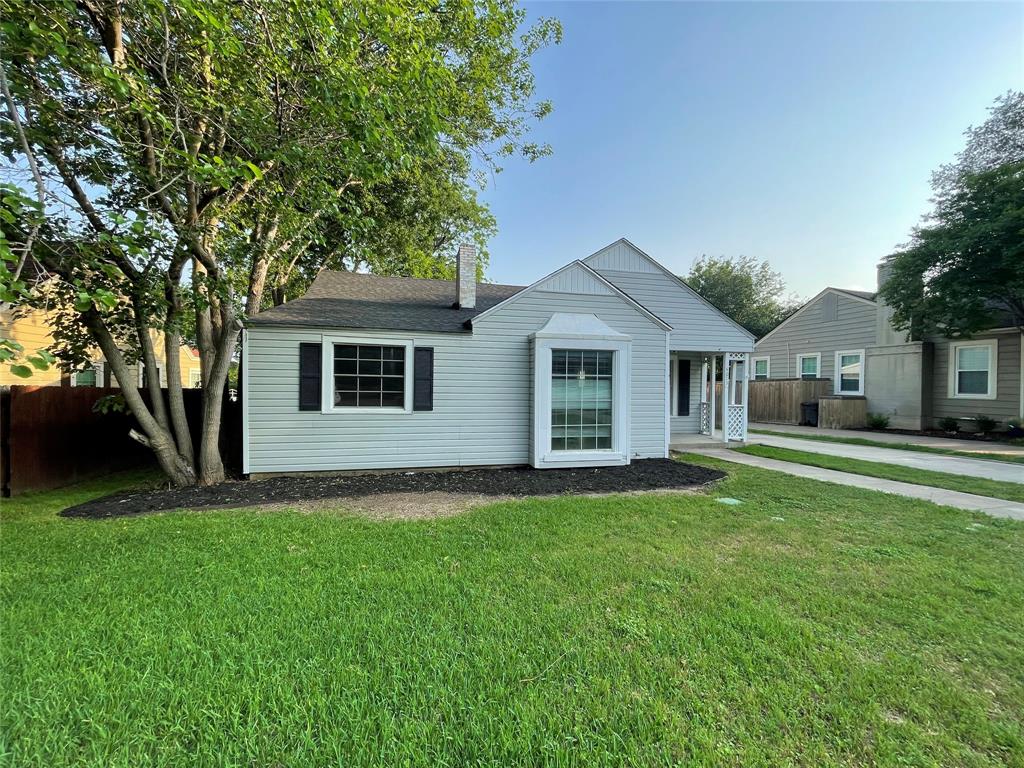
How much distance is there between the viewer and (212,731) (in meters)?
1.92

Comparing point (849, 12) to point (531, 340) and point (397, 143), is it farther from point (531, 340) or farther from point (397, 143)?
point (397, 143)

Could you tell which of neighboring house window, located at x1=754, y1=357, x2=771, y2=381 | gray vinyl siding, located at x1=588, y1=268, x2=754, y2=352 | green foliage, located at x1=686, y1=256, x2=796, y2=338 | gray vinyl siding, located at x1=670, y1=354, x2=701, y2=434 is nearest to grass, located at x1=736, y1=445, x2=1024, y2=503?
gray vinyl siding, located at x1=670, y1=354, x2=701, y2=434

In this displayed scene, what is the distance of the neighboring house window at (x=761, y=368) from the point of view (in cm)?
2150

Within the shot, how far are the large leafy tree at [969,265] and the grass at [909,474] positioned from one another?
8042 millimetres

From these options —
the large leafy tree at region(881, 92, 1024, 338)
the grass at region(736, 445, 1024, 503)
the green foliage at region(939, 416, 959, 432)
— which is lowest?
the grass at region(736, 445, 1024, 503)

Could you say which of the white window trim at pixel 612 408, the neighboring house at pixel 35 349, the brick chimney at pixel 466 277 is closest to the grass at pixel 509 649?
the white window trim at pixel 612 408

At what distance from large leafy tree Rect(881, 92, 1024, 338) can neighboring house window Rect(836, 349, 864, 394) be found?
8.57ft

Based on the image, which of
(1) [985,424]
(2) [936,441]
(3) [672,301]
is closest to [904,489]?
(3) [672,301]

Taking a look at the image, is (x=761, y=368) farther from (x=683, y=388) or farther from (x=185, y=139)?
(x=185, y=139)

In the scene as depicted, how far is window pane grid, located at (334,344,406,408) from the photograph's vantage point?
25.9ft

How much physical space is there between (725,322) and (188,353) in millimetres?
22822

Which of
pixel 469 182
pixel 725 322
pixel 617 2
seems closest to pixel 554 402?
pixel 725 322

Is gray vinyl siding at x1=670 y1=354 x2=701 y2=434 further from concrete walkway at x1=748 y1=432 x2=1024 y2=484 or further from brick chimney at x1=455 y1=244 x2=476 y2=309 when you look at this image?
brick chimney at x1=455 y1=244 x2=476 y2=309

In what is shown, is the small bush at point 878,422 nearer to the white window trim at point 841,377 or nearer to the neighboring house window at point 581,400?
the white window trim at point 841,377
